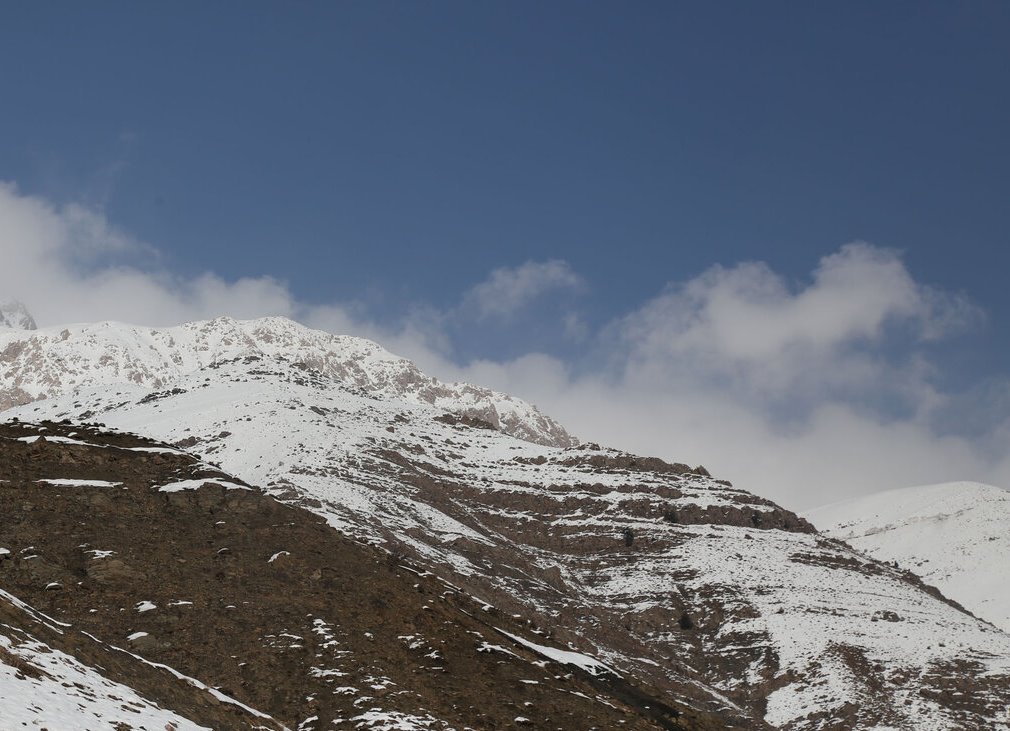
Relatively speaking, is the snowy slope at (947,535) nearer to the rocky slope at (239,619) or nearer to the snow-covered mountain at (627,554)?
the snow-covered mountain at (627,554)

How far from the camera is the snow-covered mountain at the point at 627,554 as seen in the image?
75688 mm

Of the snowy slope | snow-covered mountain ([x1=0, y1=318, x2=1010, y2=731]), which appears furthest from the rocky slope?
the snowy slope

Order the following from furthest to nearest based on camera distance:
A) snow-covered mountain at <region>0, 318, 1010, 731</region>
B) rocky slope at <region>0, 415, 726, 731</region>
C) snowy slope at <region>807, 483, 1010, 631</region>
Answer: snowy slope at <region>807, 483, 1010, 631</region> → snow-covered mountain at <region>0, 318, 1010, 731</region> → rocky slope at <region>0, 415, 726, 731</region>

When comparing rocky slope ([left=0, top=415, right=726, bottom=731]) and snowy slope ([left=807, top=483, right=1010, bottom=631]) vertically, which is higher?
snowy slope ([left=807, top=483, right=1010, bottom=631])

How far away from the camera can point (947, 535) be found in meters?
158

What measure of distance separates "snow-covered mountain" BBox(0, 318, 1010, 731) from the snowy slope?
25.1 metres

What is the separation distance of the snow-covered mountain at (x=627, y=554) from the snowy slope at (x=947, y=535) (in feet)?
82.5

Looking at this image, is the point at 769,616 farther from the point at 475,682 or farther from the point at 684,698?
the point at 475,682

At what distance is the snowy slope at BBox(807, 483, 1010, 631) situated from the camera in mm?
135375

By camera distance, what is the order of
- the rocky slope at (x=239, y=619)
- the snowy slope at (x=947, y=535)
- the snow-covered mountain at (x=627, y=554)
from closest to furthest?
the rocky slope at (x=239, y=619), the snow-covered mountain at (x=627, y=554), the snowy slope at (x=947, y=535)

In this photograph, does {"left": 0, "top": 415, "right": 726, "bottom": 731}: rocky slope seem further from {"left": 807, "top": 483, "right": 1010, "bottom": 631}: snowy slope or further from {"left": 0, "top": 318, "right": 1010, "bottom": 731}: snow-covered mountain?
{"left": 807, "top": 483, "right": 1010, "bottom": 631}: snowy slope

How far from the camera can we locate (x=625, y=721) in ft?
104

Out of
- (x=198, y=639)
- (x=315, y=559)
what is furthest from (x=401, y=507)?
(x=198, y=639)

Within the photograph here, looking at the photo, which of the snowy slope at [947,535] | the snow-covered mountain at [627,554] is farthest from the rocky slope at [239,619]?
the snowy slope at [947,535]
